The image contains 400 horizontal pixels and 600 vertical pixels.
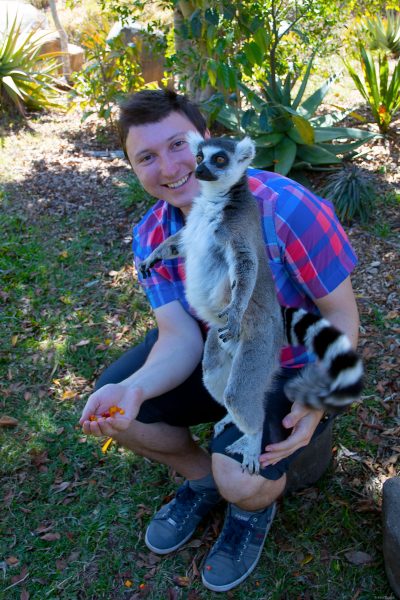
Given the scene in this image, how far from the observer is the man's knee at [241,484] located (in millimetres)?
2189

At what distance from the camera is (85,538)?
2701 millimetres

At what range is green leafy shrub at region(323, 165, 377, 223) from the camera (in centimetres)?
462

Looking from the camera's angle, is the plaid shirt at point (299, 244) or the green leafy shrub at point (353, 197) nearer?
the plaid shirt at point (299, 244)

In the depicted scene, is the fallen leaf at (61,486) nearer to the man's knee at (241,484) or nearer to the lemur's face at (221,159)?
the man's knee at (241,484)

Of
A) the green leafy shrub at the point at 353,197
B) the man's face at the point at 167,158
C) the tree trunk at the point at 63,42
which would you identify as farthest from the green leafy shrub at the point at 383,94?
the tree trunk at the point at 63,42

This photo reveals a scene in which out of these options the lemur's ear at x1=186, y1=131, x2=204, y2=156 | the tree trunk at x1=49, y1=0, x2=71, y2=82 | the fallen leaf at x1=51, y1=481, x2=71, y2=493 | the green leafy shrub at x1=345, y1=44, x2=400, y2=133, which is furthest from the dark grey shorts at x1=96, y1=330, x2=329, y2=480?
the tree trunk at x1=49, y1=0, x2=71, y2=82

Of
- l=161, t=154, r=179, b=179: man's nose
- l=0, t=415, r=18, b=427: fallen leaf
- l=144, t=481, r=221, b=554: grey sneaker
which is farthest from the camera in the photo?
l=0, t=415, r=18, b=427: fallen leaf

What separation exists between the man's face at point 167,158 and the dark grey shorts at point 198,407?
2.61 ft

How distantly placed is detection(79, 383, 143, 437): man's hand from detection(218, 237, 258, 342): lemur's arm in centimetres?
57

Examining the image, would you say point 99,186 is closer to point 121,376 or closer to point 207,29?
point 207,29

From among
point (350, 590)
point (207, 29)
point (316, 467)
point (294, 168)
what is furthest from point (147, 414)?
point (294, 168)

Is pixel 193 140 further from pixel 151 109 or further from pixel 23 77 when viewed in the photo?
pixel 23 77

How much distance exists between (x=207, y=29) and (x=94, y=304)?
235 centimetres

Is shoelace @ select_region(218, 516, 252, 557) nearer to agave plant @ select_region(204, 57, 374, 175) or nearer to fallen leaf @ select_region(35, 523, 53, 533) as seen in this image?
fallen leaf @ select_region(35, 523, 53, 533)
